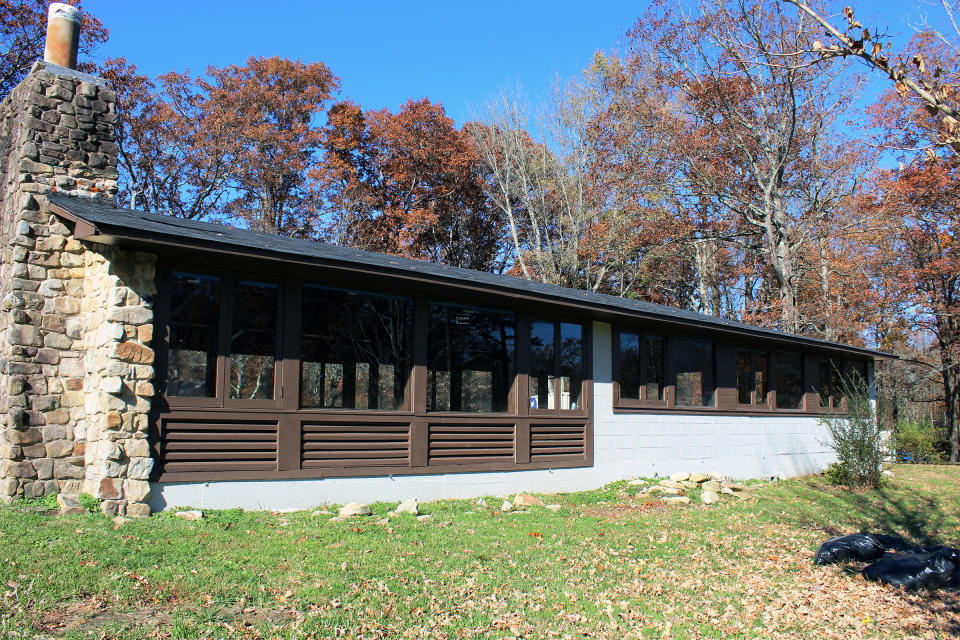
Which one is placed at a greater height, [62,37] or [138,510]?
[62,37]

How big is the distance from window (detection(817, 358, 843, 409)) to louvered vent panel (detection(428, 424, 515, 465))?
8.87 m

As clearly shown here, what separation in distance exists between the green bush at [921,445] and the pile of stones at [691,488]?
31.2 feet

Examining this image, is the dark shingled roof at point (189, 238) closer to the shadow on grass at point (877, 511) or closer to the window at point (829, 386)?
the shadow on grass at point (877, 511)

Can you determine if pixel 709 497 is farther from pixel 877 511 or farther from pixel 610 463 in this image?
pixel 877 511

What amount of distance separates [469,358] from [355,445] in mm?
2025

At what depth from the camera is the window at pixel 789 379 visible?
45.8 feet

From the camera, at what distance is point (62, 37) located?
28.1 ft

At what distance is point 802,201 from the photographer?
850 inches

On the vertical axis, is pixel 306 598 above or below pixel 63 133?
below

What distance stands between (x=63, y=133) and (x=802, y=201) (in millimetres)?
20234

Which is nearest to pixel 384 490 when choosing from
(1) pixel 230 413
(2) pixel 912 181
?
(1) pixel 230 413

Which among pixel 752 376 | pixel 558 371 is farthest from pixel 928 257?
pixel 558 371

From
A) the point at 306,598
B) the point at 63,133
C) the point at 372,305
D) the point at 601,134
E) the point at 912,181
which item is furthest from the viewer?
the point at 601,134

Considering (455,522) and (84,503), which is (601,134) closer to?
(455,522)
